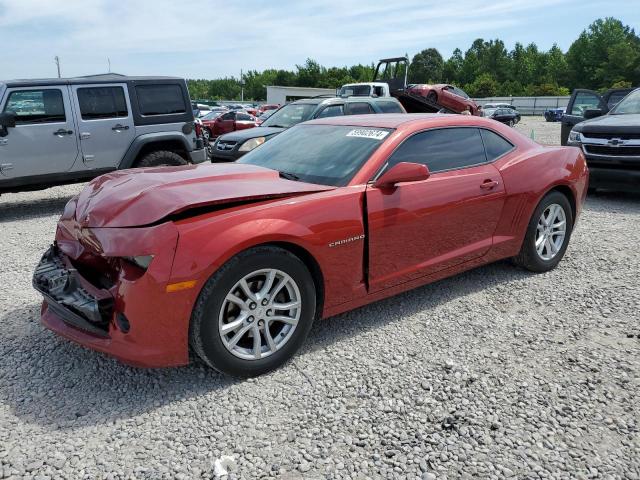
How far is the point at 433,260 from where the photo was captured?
3877mm

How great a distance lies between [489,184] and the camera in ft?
13.7

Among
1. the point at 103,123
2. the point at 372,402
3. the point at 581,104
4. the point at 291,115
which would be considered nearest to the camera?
the point at 372,402

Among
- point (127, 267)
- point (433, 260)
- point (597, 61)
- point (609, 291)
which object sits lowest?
point (609, 291)

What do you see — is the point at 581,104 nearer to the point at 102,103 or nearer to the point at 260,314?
the point at 102,103

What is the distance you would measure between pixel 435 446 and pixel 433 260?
1.63 metres

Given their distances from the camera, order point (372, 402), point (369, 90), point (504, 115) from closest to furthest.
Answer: point (372, 402), point (369, 90), point (504, 115)

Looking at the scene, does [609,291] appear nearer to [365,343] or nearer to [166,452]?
[365,343]

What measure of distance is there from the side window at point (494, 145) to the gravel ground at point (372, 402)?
124 centimetres

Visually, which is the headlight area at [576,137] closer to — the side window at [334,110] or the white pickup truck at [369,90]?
the side window at [334,110]

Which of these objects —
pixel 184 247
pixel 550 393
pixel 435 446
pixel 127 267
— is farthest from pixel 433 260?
pixel 127 267

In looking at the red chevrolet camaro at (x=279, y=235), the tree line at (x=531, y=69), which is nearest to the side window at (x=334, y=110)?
the red chevrolet camaro at (x=279, y=235)

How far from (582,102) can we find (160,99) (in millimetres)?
A: 8893

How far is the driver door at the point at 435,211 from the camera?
352 cm

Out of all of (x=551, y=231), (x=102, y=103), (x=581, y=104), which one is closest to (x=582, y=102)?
(x=581, y=104)
